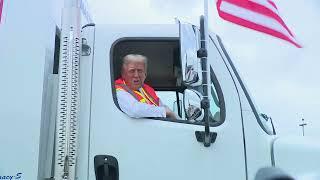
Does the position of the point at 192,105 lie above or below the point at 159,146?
above

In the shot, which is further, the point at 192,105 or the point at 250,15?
the point at 250,15

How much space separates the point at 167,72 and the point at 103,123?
4.42 feet

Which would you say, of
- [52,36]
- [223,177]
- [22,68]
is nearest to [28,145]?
[22,68]

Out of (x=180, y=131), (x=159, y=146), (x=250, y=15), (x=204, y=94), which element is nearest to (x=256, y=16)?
(x=250, y=15)

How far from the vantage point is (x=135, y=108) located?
11.1 ft

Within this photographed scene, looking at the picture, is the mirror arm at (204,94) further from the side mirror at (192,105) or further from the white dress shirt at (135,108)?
the white dress shirt at (135,108)

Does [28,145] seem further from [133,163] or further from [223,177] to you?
[223,177]

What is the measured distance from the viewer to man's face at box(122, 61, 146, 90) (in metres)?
3.75

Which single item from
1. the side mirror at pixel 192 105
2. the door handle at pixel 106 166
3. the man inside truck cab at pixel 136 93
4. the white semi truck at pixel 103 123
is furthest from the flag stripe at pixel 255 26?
the door handle at pixel 106 166

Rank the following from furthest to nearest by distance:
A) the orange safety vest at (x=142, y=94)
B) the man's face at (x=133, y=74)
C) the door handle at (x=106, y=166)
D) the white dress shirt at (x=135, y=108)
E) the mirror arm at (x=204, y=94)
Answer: the man's face at (x=133, y=74)
the orange safety vest at (x=142, y=94)
the white dress shirt at (x=135, y=108)
the door handle at (x=106, y=166)
the mirror arm at (x=204, y=94)

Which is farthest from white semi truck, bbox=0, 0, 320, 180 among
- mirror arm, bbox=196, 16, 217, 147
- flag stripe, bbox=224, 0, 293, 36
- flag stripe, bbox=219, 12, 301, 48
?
flag stripe, bbox=224, 0, 293, 36

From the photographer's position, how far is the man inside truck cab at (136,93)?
11.1 ft

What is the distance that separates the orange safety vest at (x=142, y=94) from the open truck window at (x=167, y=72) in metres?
0.05

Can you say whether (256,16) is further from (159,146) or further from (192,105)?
(159,146)
